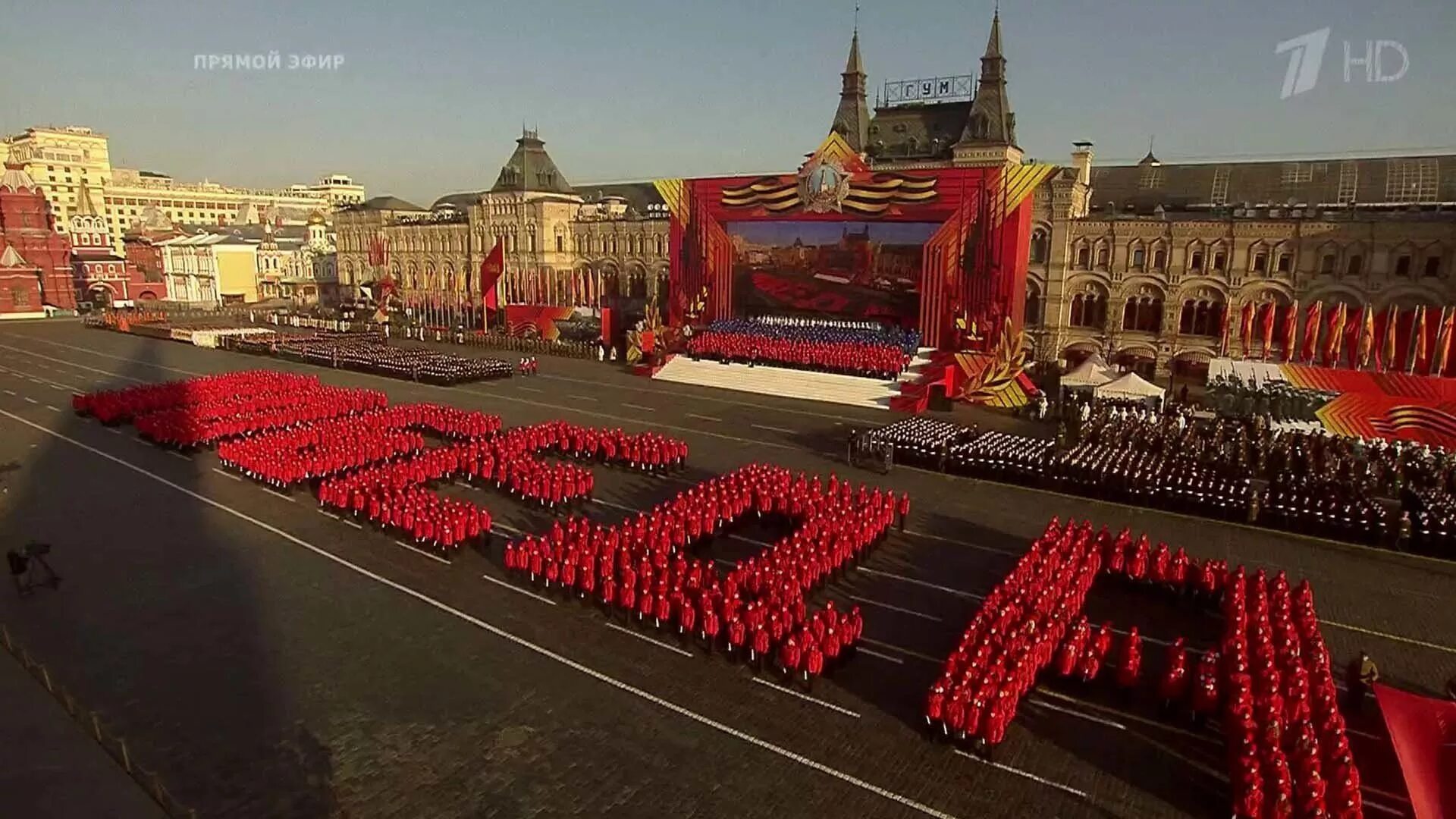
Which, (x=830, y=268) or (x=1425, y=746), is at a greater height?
(x=830, y=268)

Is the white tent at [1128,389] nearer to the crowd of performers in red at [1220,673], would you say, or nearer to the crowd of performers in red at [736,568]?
the crowd of performers in red at [736,568]

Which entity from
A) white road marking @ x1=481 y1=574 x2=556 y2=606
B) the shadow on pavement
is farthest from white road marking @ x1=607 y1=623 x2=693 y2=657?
the shadow on pavement

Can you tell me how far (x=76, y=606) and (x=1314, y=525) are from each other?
87.8ft

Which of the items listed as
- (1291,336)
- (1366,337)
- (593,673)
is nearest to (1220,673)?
(593,673)

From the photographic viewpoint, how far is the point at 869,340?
38844 millimetres

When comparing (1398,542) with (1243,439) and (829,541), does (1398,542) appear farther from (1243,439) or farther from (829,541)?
(829,541)

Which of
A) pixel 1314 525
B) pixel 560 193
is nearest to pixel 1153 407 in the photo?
pixel 1314 525

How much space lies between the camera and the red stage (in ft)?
119

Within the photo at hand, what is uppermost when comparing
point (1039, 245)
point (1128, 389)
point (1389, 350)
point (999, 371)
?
point (1039, 245)

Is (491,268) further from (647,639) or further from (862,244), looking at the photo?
(647,639)

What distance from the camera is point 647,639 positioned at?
13.7 meters

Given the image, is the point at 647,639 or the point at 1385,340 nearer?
the point at 647,639

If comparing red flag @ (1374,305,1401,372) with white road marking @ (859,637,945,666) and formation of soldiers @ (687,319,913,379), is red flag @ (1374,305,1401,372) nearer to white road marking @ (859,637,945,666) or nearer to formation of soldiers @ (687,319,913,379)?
formation of soldiers @ (687,319,913,379)

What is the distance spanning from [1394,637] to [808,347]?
27.2 meters
